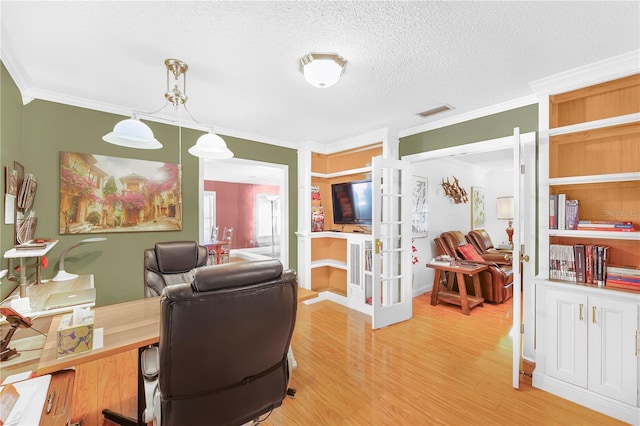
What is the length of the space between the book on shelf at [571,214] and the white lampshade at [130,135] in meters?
3.15

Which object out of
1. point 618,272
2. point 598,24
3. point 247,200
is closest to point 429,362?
point 618,272

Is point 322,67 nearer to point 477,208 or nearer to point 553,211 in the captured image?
point 553,211

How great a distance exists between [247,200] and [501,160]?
22.1ft

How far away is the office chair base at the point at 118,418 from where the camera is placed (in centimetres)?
174

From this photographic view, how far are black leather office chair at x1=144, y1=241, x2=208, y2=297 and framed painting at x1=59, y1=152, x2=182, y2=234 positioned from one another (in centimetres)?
95

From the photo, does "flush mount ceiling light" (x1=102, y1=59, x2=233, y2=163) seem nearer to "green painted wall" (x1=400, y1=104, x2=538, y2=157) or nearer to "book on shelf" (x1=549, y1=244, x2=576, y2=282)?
"green painted wall" (x1=400, y1=104, x2=538, y2=157)

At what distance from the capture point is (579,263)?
2.15 metres

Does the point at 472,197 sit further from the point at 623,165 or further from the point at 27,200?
the point at 27,200

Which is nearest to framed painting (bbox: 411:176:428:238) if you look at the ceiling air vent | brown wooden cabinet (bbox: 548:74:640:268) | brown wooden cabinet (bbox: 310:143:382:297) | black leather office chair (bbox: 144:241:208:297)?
brown wooden cabinet (bbox: 310:143:382:297)

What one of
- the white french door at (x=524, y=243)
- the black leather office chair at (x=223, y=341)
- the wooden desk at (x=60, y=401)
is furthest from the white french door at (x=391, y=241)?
the wooden desk at (x=60, y=401)

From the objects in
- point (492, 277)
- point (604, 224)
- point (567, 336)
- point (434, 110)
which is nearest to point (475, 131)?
point (434, 110)

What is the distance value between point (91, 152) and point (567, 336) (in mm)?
4420

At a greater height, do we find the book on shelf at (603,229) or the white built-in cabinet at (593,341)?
the book on shelf at (603,229)

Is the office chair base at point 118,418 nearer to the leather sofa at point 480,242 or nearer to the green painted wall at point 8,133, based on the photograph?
the green painted wall at point 8,133
